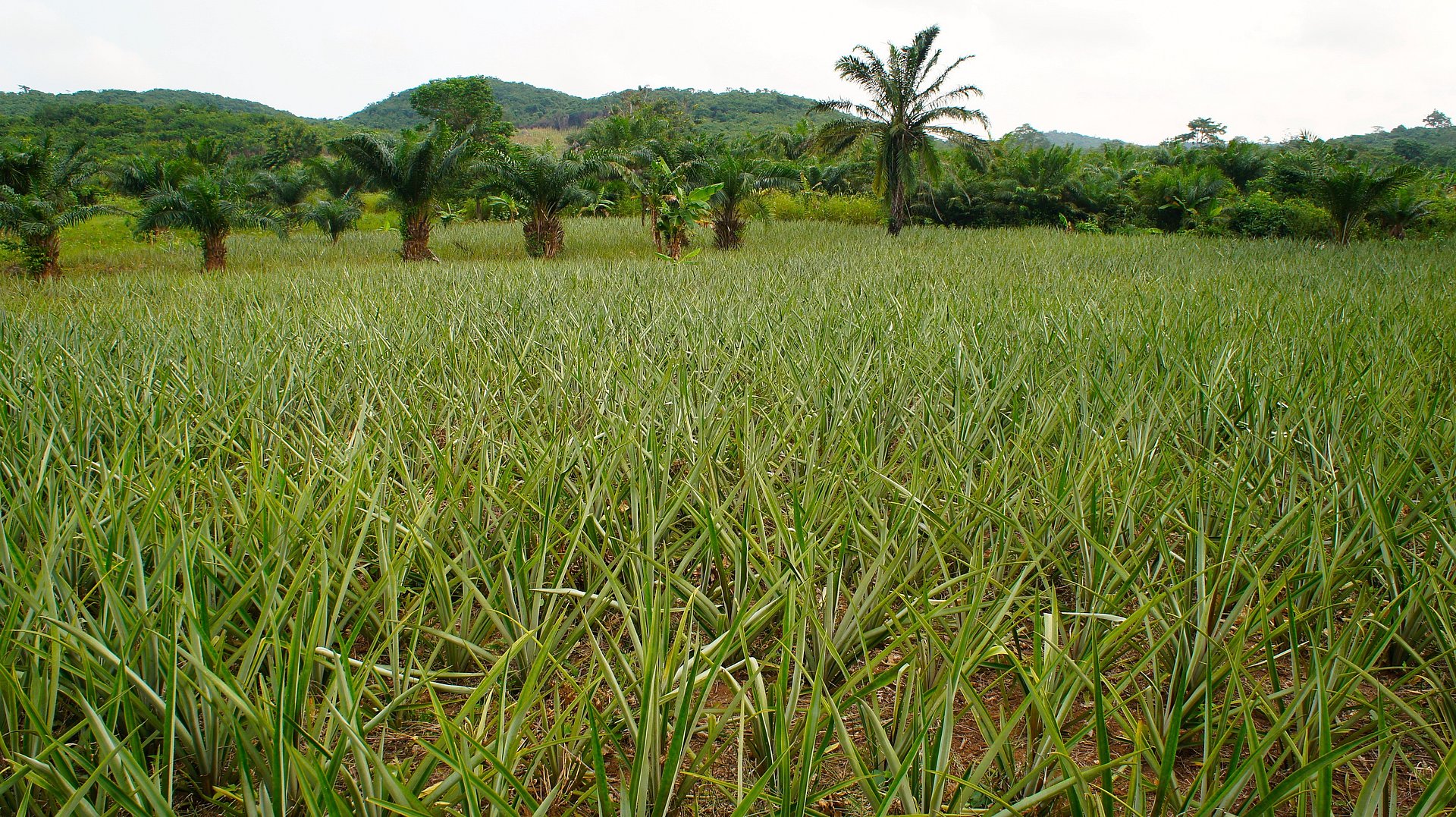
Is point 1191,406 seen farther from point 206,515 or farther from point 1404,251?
point 1404,251

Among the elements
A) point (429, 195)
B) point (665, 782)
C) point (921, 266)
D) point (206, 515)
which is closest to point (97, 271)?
point (429, 195)

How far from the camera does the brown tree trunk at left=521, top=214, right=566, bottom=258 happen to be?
1110cm

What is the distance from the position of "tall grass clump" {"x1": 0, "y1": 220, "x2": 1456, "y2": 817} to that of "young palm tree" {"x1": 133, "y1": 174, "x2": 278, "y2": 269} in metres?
8.03

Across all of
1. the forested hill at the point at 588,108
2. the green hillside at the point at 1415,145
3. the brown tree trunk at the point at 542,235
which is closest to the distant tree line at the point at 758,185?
the brown tree trunk at the point at 542,235

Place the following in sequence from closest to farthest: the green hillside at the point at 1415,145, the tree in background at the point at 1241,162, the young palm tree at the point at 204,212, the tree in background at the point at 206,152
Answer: the young palm tree at the point at 204,212, the tree in background at the point at 1241,162, the tree in background at the point at 206,152, the green hillside at the point at 1415,145

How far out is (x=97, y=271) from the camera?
→ 1073 cm

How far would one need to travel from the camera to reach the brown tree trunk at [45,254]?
9.47 m

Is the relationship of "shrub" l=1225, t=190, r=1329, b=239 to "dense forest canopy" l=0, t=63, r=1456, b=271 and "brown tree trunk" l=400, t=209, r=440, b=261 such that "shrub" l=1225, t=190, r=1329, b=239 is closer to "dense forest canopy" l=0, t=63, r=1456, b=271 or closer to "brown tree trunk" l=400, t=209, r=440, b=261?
"dense forest canopy" l=0, t=63, r=1456, b=271

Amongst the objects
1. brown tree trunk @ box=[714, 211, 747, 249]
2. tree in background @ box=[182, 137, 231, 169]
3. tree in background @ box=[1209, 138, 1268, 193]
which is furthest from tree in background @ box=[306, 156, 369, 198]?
tree in background @ box=[1209, 138, 1268, 193]

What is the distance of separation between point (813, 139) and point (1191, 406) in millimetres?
13519

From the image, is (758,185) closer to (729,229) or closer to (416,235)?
(729,229)

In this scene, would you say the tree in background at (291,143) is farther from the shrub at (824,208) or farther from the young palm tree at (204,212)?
the young palm tree at (204,212)

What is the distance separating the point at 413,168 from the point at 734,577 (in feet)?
35.5

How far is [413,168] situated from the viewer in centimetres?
1049
